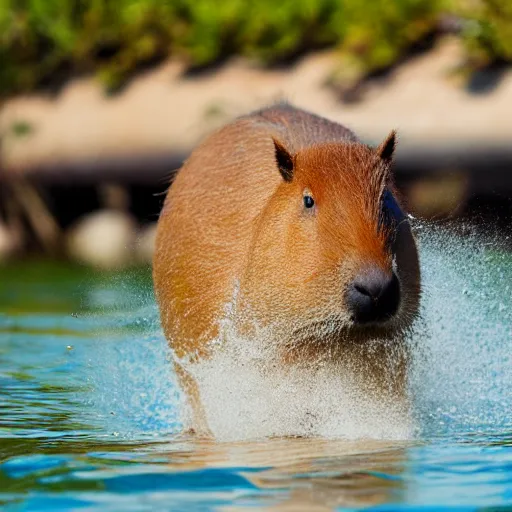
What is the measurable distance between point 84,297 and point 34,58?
7825 mm

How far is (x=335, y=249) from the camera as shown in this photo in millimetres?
4277

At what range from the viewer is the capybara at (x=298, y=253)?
4.25 meters

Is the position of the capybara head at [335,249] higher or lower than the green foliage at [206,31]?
lower

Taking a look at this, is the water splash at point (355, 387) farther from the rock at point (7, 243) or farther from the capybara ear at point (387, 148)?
the rock at point (7, 243)

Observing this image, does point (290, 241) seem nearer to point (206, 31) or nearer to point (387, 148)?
point (387, 148)

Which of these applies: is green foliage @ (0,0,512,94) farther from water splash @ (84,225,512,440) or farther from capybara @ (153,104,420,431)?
capybara @ (153,104,420,431)

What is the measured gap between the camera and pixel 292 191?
463 centimetres

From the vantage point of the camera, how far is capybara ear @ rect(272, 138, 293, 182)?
4621 millimetres

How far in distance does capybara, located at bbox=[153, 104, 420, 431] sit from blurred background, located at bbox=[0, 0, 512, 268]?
709cm

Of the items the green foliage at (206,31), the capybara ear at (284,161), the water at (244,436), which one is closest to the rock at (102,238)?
the green foliage at (206,31)

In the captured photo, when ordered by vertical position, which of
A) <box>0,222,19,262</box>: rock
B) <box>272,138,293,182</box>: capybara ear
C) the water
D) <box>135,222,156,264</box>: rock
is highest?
<box>0,222,19,262</box>: rock

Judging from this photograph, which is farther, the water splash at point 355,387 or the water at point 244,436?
the water splash at point 355,387

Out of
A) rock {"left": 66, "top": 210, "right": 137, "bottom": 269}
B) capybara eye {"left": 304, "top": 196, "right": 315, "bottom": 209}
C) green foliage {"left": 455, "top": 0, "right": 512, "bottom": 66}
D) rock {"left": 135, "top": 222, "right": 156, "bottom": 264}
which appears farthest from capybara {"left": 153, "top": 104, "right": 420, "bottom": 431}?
rock {"left": 66, "top": 210, "right": 137, "bottom": 269}

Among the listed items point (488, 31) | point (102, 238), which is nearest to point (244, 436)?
point (488, 31)
